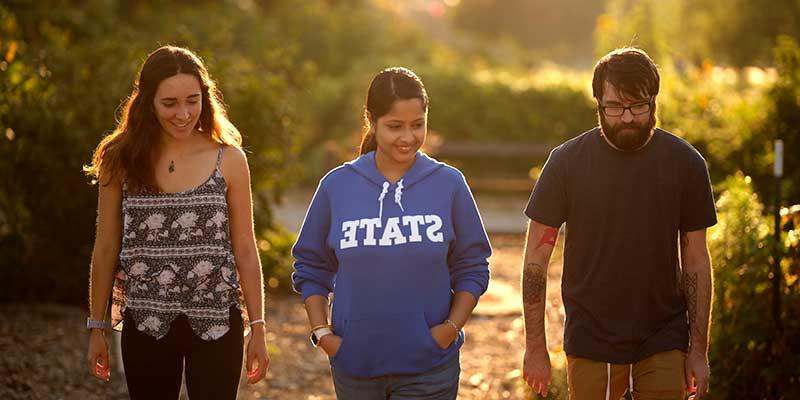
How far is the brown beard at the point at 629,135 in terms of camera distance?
373cm

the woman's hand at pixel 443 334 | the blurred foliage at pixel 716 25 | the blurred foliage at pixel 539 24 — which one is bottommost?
the woman's hand at pixel 443 334

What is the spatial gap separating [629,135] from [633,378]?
0.79m

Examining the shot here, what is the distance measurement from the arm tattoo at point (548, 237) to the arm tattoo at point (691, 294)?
44 cm

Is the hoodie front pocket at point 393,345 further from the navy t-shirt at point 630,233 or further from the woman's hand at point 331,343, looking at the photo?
the navy t-shirt at point 630,233

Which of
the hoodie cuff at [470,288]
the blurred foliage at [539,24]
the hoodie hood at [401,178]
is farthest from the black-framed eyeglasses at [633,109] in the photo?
the blurred foliage at [539,24]

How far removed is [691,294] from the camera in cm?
386

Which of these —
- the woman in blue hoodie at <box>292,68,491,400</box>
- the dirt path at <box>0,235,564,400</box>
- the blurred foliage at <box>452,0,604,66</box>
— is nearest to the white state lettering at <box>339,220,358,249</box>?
the woman in blue hoodie at <box>292,68,491,400</box>

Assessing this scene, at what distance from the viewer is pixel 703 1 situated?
96.1 ft

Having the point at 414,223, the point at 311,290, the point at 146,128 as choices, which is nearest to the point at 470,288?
the point at 414,223

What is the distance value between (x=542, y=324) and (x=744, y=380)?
220 centimetres

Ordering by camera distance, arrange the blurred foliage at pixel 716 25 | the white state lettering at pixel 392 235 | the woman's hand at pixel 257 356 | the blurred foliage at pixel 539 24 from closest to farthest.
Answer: the white state lettering at pixel 392 235, the woman's hand at pixel 257 356, the blurred foliage at pixel 716 25, the blurred foliage at pixel 539 24

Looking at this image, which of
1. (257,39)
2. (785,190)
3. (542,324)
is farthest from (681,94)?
(257,39)

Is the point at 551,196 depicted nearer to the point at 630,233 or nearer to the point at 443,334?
the point at 630,233

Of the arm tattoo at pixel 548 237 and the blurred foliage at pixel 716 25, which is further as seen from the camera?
the blurred foliage at pixel 716 25
